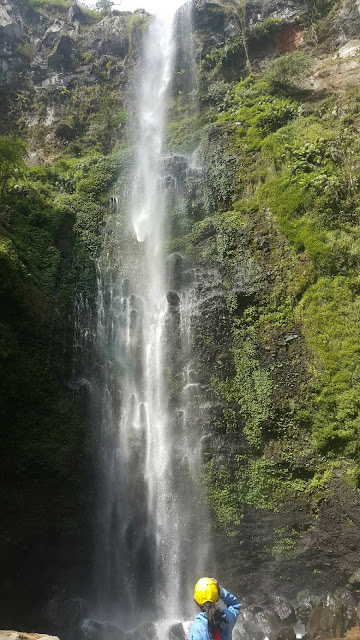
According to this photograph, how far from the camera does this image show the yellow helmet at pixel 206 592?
3.61 m

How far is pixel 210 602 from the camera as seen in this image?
3.61m

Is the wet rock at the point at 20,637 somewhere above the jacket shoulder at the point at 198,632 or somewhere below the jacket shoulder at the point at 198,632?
below

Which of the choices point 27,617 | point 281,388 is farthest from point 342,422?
point 27,617

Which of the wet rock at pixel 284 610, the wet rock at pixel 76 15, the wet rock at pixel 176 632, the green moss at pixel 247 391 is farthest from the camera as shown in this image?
the wet rock at pixel 76 15

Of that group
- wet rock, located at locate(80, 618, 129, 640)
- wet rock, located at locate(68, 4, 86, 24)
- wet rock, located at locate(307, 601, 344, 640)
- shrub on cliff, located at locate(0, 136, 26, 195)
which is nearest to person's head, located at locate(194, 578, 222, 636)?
wet rock, located at locate(307, 601, 344, 640)

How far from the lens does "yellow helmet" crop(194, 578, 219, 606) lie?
3.61 meters

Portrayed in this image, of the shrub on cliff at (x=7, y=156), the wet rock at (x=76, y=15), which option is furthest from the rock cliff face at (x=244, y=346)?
the wet rock at (x=76, y=15)

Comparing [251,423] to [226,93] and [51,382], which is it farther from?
[226,93]

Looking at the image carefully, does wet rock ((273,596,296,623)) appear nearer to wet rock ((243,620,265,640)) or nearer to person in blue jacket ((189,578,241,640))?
wet rock ((243,620,265,640))

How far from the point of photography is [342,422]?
34.4 feet

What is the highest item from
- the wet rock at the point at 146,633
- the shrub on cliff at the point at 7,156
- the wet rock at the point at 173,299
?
the shrub on cliff at the point at 7,156

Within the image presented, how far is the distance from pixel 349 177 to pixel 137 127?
13.8m

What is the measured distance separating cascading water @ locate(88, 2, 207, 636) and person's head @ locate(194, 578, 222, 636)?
8.14 meters

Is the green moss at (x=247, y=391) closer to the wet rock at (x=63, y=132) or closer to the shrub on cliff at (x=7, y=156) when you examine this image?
the shrub on cliff at (x=7, y=156)
